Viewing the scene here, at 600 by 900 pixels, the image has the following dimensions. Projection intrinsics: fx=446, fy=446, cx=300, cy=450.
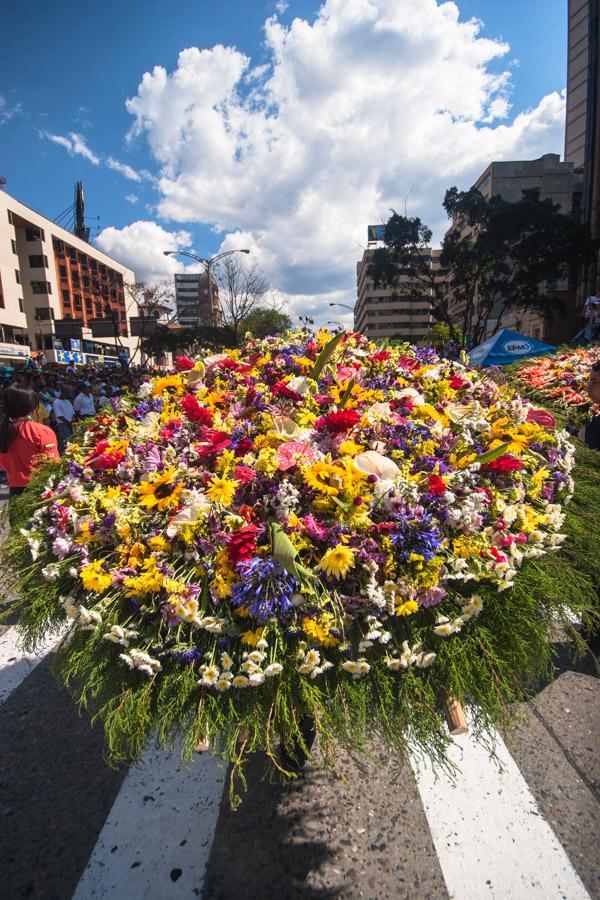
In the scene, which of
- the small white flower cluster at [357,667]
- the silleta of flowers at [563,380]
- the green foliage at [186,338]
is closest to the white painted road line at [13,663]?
the small white flower cluster at [357,667]

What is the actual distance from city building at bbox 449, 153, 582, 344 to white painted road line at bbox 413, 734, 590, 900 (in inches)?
1082

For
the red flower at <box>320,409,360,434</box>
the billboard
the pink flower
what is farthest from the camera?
the billboard

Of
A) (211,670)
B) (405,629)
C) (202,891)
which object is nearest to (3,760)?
(202,891)

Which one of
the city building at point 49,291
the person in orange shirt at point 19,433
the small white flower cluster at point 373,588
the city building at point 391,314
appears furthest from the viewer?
the city building at point 391,314

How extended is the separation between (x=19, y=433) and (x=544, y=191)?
55.2 m

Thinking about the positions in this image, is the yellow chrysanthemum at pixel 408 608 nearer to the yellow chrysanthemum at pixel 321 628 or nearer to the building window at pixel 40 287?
the yellow chrysanthemum at pixel 321 628

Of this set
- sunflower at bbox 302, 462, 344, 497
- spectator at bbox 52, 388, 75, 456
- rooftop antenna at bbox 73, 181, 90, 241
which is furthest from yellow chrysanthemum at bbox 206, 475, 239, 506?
rooftop antenna at bbox 73, 181, 90, 241

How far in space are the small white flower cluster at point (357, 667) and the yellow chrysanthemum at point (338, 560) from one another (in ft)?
0.92

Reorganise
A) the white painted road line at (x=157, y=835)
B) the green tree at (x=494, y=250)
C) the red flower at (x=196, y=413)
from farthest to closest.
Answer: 1. the green tree at (x=494, y=250)
2. the red flower at (x=196, y=413)
3. the white painted road line at (x=157, y=835)

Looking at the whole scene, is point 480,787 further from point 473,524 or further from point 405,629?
point 473,524

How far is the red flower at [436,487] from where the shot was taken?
65.4 inches

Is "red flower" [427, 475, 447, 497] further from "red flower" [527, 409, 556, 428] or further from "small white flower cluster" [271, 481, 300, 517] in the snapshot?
"red flower" [527, 409, 556, 428]

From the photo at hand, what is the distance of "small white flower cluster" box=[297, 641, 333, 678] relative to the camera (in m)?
1.40

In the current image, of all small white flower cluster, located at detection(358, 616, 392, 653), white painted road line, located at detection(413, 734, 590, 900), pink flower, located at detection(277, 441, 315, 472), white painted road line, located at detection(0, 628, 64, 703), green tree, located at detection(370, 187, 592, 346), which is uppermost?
green tree, located at detection(370, 187, 592, 346)
